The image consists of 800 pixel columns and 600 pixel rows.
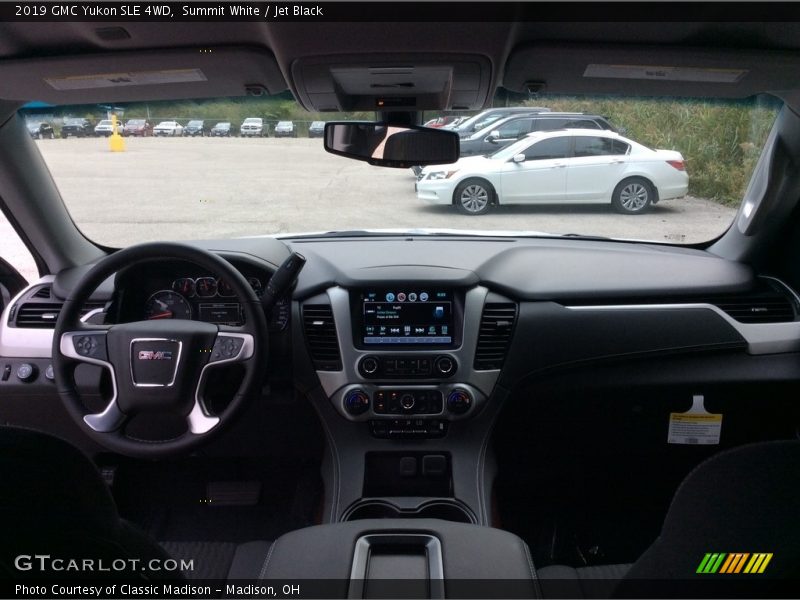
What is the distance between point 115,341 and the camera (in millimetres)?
2643

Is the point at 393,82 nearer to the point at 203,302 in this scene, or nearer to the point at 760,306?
the point at 203,302

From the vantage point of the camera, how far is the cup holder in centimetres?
317

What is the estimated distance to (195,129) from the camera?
338 centimetres

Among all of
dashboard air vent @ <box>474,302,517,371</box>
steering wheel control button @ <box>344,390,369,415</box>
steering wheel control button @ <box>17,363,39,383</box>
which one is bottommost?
steering wheel control button @ <box>344,390,369,415</box>

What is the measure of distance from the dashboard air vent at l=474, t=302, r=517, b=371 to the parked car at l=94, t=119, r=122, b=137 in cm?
202

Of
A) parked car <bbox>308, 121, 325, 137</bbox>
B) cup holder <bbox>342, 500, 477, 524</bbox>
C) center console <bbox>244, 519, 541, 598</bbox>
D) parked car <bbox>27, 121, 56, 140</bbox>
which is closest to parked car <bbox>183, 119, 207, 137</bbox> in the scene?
parked car <bbox>308, 121, 325, 137</bbox>

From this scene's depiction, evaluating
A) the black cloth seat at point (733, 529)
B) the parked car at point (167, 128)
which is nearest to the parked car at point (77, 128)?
the parked car at point (167, 128)

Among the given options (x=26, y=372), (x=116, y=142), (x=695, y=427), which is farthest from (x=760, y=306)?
(x=26, y=372)

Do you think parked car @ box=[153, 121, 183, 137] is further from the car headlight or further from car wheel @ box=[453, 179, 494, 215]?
car wheel @ box=[453, 179, 494, 215]

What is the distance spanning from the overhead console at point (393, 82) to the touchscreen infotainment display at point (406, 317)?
858mm

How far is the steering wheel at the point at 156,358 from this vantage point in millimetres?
2590

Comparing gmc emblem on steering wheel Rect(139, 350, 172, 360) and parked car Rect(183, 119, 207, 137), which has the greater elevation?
parked car Rect(183, 119, 207, 137)

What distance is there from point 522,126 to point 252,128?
1.31 m

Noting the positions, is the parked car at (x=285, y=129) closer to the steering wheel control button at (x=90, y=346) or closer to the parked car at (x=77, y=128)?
the parked car at (x=77, y=128)
